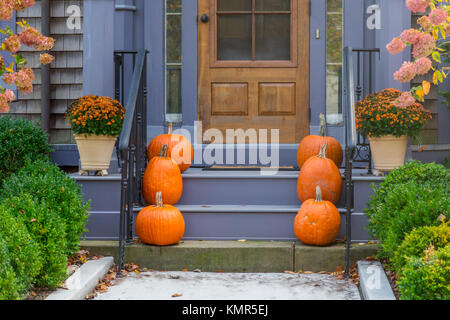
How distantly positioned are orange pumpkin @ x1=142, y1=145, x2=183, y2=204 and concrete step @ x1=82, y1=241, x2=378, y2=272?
17.6 inches

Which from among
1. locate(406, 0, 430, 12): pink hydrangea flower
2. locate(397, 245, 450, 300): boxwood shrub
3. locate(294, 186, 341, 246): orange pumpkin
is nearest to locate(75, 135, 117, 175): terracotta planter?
locate(294, 186, 341, 246): orange pumpkin

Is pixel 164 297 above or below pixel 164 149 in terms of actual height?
below

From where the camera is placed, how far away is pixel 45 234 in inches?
119

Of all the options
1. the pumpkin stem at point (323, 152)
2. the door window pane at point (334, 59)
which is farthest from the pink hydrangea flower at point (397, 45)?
the door window pane at point (334, 59)

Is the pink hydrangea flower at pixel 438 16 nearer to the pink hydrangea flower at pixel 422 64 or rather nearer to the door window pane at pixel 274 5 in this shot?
the pink hydrangea flower at pixel 422 64

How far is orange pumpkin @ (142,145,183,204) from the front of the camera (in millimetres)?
4094

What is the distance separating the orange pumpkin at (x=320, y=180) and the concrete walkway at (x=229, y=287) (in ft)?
2.11

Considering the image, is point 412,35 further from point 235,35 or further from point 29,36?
point 29,36

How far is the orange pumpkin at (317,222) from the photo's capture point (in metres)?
3.74

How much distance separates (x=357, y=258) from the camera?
12.3 ft
